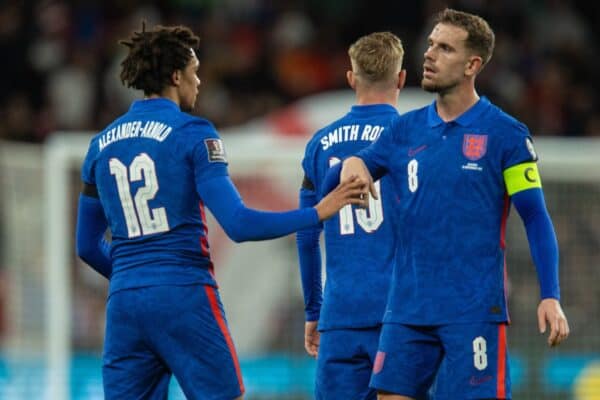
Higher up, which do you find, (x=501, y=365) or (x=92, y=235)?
(x=92, y=235)

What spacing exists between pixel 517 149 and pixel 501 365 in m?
0.89

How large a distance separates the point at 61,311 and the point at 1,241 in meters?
2.13

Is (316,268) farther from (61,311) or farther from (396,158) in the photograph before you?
(61,311)

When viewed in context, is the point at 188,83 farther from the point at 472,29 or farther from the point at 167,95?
the point at 472,29

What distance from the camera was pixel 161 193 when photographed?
6.00 meters

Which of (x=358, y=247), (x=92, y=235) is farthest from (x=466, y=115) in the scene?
(x=92, y=235)

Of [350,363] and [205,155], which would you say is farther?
[350,363]

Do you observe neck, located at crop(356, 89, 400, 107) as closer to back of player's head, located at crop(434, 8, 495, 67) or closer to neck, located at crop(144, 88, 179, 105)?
back of player's head, located at crop(434, 8, 495, 67)

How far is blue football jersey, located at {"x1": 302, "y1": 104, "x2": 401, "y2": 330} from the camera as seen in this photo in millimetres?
6551

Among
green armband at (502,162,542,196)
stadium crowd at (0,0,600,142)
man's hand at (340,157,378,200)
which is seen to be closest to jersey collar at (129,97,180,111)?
man's hand at (340,157,378,200)

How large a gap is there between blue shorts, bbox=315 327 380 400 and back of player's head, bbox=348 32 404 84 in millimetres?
1173

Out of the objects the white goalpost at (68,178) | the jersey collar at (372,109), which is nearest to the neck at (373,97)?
the jersey collar at (372,109)

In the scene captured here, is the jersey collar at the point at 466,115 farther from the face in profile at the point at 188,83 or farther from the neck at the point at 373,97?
the face in profile at the point at 188,83

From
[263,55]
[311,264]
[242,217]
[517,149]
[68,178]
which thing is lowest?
[311,264]
